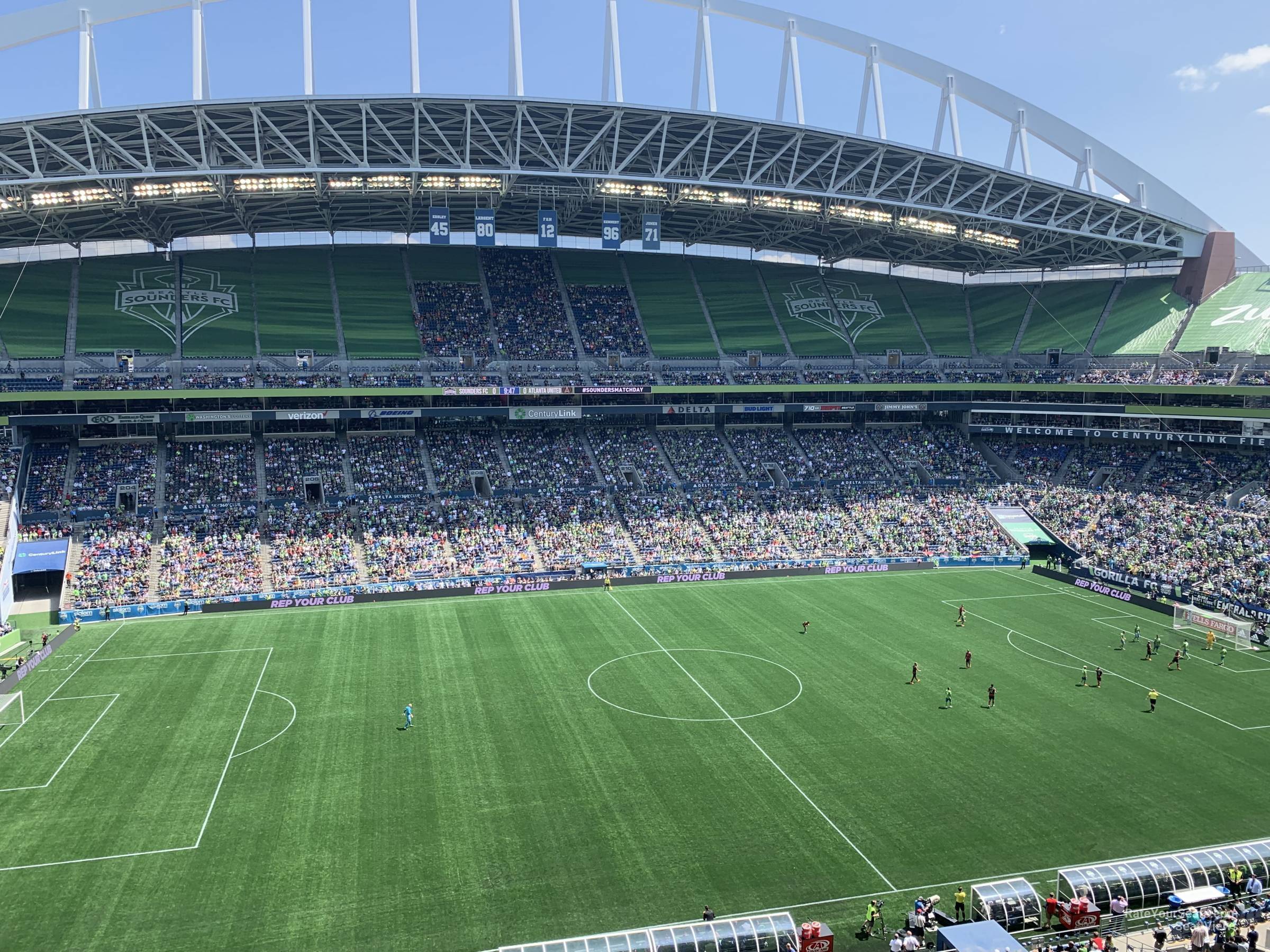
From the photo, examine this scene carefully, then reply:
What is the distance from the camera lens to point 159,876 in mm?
21359

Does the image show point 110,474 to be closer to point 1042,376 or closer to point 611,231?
point 611,231

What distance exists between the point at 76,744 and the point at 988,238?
67.9 m

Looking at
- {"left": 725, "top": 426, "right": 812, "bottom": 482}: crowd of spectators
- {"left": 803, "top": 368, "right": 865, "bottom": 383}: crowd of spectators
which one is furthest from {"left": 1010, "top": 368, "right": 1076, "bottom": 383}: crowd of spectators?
{"left": 725, "top": 426, "right": 812, "bottom": 482}: crowd of spectators

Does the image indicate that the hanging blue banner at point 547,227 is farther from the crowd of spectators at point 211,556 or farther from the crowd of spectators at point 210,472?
the crowd of spectators at point 211,556

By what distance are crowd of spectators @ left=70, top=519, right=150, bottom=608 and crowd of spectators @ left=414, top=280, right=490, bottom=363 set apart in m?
24.6

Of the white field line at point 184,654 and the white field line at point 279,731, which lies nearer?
the white field line at point 279,731

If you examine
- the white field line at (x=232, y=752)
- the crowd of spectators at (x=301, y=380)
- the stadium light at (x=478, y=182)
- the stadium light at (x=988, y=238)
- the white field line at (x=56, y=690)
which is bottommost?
the white field line at (x=56, y=690)

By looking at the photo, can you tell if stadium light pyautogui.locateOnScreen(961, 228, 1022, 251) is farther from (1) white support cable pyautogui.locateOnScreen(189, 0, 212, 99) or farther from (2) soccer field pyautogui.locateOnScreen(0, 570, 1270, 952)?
(1) white support cable pyautogui.locateOnScreen(189, 0, 212, 99)

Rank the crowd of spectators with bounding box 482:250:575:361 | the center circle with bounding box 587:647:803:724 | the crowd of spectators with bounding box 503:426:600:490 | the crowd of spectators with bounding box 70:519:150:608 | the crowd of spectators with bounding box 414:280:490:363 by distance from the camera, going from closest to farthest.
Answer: the center circle with bounding box 587:647:803:724
the crowd of spectators with bounding box 70:519:150:608
the crowd of spectators with bounding box 503:426:600:490
the crowd of spectators with bounding box 414:280:490:363
the crowd of spectators with bounding box 482:250:575:361

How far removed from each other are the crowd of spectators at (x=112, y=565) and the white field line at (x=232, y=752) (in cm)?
1313

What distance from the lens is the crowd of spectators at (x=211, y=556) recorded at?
4766 cm

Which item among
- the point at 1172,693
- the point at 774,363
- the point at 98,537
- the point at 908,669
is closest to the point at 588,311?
the point at 774,363

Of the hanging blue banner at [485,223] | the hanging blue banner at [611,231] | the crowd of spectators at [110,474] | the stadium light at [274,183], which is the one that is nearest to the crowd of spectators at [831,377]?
the hanging blue banner at [611,231]

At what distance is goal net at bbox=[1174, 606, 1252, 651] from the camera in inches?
1591
